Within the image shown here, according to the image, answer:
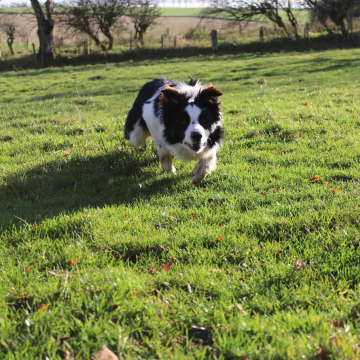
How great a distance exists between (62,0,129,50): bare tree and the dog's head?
102 feet

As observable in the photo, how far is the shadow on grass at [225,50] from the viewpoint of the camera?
1267 inches

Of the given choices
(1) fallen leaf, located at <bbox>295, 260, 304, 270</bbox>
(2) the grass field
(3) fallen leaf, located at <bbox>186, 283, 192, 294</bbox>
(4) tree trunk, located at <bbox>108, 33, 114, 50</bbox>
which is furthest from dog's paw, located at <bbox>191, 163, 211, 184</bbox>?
(4) tree trunk, located at <bbox>108, 33, 114, 50</bbox>

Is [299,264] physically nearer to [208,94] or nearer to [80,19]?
[208,94]

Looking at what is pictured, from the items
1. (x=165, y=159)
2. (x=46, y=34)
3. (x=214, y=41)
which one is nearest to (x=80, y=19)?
(x=46, y=34)

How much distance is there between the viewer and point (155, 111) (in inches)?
259

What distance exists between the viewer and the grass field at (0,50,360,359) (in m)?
2.72

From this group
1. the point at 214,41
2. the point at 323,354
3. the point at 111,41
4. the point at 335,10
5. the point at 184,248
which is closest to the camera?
the point at 323,354

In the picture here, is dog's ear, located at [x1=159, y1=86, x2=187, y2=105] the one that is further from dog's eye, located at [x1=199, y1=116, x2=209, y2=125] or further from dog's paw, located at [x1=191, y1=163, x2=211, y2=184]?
dog's paw, located at [x1=191, y1=163, x2=211, y2=184]

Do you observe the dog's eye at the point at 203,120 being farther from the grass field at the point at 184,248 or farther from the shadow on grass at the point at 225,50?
the shadow on grass at the point at 225,50

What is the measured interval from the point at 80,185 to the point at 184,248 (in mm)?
2774

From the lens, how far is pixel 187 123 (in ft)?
19.3

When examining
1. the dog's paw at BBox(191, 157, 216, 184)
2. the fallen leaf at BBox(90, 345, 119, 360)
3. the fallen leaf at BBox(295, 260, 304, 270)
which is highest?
the dog's paw at BBox(191, 157, 216, 184)

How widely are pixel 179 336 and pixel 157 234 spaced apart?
153 cm

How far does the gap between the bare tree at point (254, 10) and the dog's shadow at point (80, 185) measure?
32.5 metres
